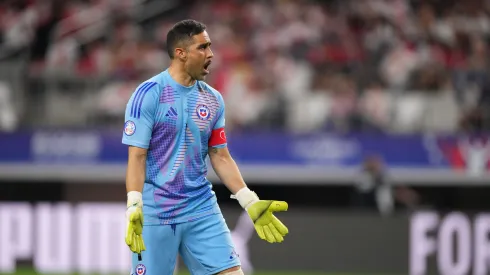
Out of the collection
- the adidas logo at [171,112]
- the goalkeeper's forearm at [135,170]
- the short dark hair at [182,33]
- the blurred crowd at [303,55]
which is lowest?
the goalkeeper's forearm at [135,170]

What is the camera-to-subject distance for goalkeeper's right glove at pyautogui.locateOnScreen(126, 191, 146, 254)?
6125mm

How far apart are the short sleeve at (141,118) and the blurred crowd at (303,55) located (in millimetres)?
8852

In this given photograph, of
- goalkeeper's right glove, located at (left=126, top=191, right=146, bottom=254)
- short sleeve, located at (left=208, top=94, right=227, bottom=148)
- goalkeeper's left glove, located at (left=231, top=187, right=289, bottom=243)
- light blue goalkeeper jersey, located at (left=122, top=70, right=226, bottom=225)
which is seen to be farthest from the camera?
short sleeve, located at (left=208, top=94, right=227, bottom=148)

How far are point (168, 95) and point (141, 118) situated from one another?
0.24 m

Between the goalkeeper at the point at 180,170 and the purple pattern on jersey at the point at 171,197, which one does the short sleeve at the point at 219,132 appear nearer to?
the goalkeeper at the point at 180,170

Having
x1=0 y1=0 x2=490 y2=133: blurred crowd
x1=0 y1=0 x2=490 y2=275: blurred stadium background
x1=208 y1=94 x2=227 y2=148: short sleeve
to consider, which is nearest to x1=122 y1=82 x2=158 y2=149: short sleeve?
x1=208 y1=94 x2=227 y2=148: short sleeve

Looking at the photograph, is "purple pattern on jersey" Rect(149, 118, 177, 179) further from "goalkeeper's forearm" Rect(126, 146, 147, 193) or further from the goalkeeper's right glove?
the goalkeeper's right glove

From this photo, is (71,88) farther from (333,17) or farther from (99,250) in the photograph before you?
(333,17)

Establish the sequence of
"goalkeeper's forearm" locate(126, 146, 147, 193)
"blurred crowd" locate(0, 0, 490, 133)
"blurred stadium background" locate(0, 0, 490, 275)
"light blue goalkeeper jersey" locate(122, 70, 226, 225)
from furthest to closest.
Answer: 1. "blurred crowd" locate(0, 0, 490, 133)
2. "blurred stadium background" locate(0, 0, 490, 275)
3. "light blue goalkeeper jersey" locate(122, 70, 226, 225)
4. "goalkeeper's forearm" locate(126, 146, 147, 193)

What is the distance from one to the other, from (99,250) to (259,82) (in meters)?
3.46

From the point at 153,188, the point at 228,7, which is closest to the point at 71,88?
the point at 228,7

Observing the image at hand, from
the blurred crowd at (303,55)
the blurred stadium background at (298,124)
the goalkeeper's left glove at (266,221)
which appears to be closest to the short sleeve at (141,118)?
the goalkeeper's left glove at (266,221)

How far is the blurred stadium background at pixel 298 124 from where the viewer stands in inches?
539

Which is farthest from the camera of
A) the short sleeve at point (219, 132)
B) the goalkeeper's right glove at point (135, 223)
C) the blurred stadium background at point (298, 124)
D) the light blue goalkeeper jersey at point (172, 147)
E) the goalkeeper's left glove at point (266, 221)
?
the blurred stadium background at point (298, 124)
